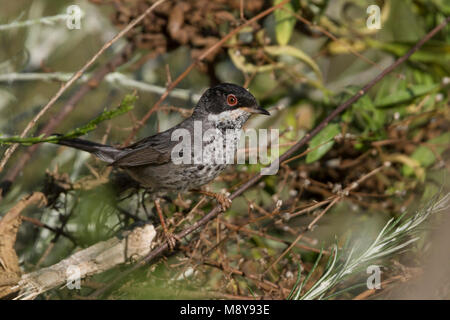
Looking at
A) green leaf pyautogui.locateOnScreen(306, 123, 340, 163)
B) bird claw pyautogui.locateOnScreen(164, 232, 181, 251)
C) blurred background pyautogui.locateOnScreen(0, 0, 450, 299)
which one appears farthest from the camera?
green leaf pyautogui.locateOnScreen(306, 123, 340, 163)

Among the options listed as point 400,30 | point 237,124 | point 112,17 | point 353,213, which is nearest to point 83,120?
point 112,17

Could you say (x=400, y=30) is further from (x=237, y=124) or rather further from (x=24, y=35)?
(x=24, y=35)

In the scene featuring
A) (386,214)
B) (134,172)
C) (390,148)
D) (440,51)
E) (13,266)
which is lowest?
(13,266)

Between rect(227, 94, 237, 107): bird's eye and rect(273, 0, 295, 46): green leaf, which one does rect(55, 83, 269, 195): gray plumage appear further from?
rect(273, 0, 295, 46): green leaf

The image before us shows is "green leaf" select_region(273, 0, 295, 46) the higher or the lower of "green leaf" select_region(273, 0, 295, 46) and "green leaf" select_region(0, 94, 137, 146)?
the higher

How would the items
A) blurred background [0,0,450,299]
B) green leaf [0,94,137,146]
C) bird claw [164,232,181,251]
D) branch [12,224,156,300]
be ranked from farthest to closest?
blurred background [0,0,450,299]
bird claw [164,232,181,251]
branch [12,224,156,300]
green leaf [0,94,137,146]

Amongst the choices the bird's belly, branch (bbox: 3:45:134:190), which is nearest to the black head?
the bird's belly

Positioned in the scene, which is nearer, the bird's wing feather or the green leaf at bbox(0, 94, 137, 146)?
the green leaf at bbox(0, 94, 137, 146)
